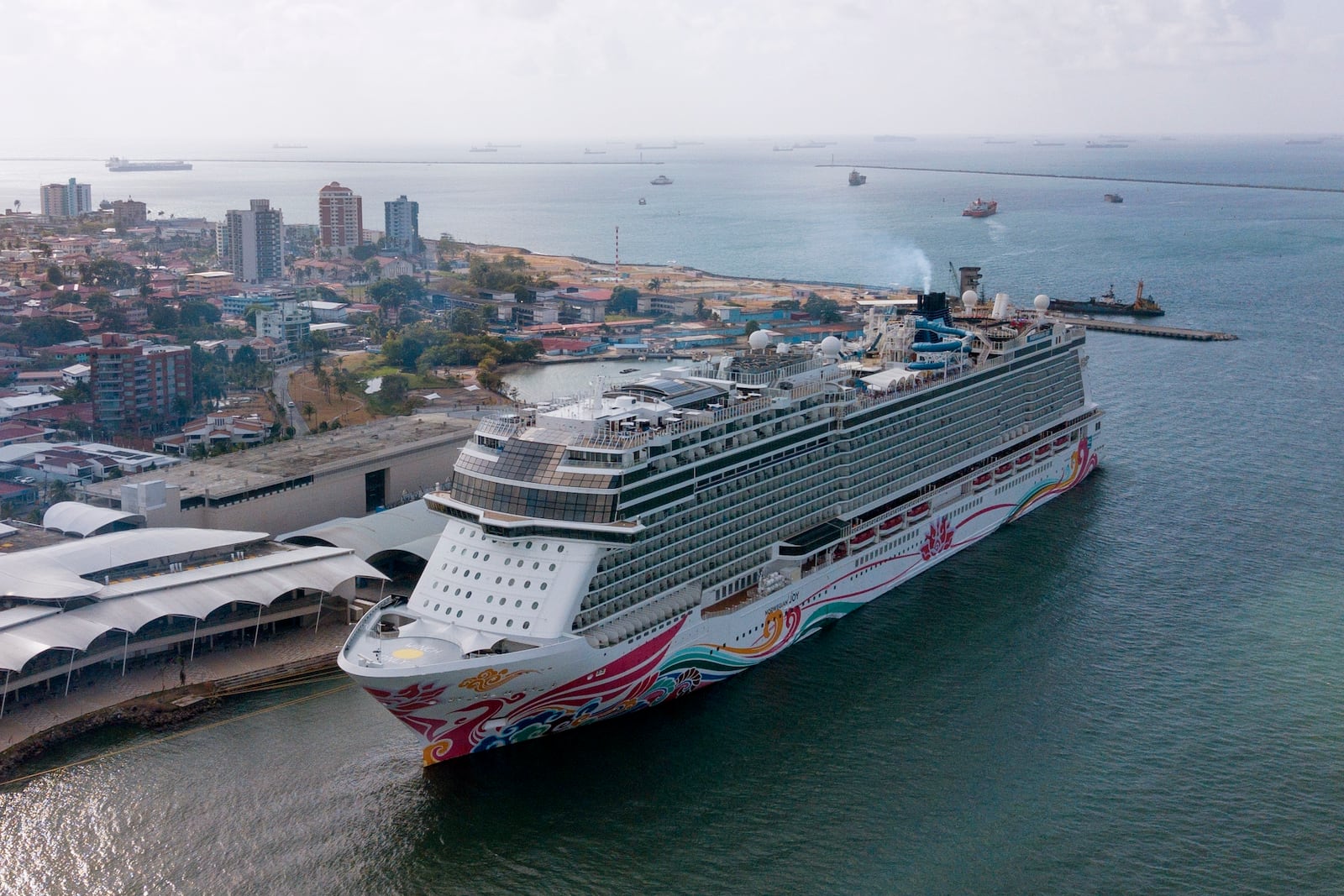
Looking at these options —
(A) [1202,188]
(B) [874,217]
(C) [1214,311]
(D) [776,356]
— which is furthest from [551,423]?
(A) [1202,188]

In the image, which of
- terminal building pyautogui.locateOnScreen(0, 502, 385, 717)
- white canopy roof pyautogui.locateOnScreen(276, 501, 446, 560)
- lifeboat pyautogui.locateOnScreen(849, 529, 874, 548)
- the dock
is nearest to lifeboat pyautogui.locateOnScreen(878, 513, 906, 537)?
lifeboat pyautogui.locateOnScreen(849, 529, 874, 548)

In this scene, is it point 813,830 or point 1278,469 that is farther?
point 1278,469

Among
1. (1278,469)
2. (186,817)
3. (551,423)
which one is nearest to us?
(186,817)

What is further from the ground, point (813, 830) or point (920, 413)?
point (920, 413)

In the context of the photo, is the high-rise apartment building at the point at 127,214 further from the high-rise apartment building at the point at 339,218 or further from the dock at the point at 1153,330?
the dock at the point at 1153,330

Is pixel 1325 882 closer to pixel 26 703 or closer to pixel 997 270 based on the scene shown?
pixel 26 703

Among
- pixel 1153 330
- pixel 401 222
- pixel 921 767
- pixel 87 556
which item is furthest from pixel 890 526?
pixel 401 222
